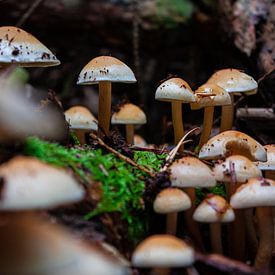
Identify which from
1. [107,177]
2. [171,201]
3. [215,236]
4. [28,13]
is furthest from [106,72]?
[28,13]

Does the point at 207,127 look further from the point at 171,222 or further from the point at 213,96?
the point at 171,222

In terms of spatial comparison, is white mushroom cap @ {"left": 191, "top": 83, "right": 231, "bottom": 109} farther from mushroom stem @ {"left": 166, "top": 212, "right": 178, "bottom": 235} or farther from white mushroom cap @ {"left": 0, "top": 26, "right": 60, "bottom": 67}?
white mushroom cap @ {"left": 0, "top": 26, "right": 60, "bottom": 67}

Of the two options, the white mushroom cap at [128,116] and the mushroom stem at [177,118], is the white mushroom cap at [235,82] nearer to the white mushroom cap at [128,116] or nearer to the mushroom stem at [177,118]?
the mushroom stem at [177,118]

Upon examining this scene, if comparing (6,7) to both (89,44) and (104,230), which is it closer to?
(89,44)

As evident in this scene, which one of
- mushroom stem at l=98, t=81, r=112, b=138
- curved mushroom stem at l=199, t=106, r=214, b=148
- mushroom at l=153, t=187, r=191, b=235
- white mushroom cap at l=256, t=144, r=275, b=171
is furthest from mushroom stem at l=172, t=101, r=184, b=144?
mushroom at l=153, t=187, r=191, b=235

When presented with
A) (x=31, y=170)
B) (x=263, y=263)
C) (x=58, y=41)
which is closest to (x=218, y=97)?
(x=263, y=263)

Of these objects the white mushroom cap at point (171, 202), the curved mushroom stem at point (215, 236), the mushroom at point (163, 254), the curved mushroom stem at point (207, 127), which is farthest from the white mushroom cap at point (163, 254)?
the curved mushroom stem at point (207, 127)
